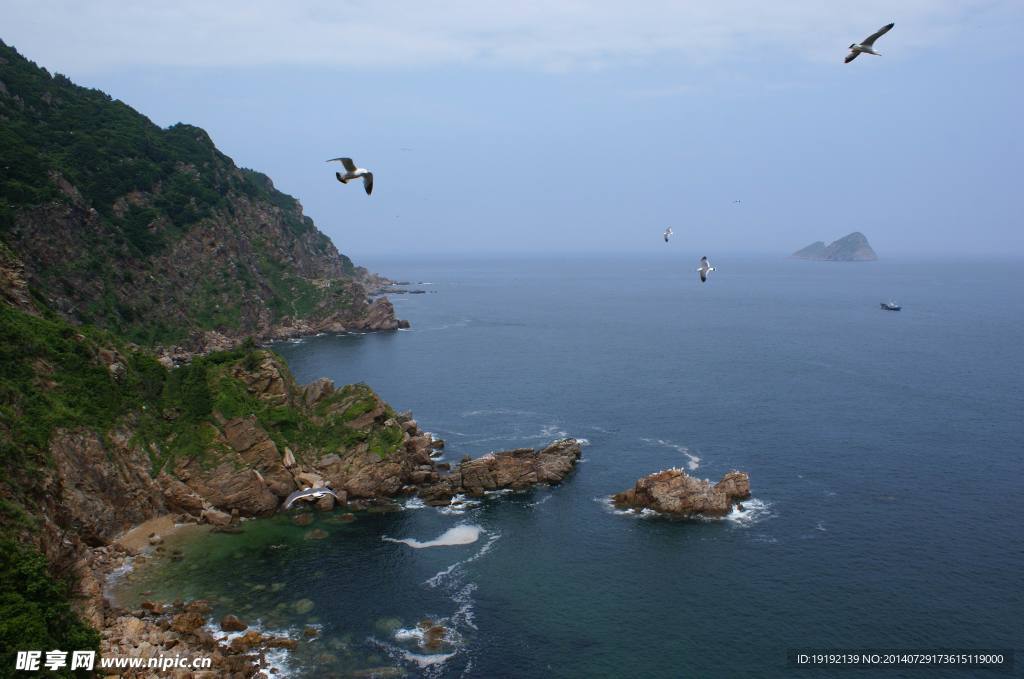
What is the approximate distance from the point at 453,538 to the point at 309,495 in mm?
15271

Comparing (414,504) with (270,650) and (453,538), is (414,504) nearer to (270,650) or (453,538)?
(453,538)

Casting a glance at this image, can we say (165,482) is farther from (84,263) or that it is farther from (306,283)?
(306,283)

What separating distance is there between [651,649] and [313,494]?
36098 mm

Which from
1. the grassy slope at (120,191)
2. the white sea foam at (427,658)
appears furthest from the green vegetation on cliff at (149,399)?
the grassy slope at (120,191)

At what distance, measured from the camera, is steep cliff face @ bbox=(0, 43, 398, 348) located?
11950 cm

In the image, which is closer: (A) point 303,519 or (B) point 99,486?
(B) point 99,486

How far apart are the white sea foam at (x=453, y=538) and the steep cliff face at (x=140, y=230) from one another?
70.9 meters

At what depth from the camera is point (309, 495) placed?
71625mm

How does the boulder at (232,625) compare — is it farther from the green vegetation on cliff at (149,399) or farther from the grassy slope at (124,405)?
the green vegetation on cliff at (149,399)

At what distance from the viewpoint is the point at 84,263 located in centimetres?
12294

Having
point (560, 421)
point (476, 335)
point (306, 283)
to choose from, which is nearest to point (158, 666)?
point (560, 421)

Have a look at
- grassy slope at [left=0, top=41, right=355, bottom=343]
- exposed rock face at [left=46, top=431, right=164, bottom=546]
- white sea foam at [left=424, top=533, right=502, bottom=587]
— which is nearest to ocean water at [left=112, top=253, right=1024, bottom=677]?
white sea foam at [left=424, top=533, right=502, bottom=587]

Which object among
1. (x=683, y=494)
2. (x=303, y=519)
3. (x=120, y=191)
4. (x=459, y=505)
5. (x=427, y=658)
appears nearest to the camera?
(x=427, y=658)

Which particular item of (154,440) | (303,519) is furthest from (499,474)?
(154,440)
